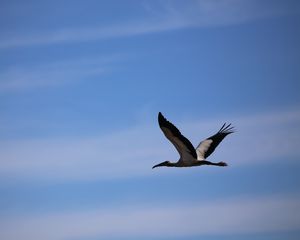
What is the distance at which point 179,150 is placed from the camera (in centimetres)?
4062

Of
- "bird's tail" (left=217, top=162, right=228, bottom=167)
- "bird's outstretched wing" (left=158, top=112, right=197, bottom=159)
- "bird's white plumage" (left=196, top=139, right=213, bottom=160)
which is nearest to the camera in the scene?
"bird's outstretched wing" (left=158, top=112, right=197, bottom=159)

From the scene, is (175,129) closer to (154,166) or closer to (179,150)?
(179,150)

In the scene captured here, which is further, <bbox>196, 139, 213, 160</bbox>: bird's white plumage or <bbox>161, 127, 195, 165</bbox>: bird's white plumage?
<bbox>196, 139, 213, 160</bbox>: bird's white plumage

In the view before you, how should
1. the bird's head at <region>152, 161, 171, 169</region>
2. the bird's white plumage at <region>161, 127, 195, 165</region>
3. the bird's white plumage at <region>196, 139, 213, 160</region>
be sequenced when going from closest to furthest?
the bird's white plumage at <region>161, 127, 195, 165</region> → the bird's white plumage at <region>196, 139, 213, 160</region> → the bird's head at <region>152, 161, 171, 169</region>

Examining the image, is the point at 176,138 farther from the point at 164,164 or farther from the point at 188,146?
the point at 164,164

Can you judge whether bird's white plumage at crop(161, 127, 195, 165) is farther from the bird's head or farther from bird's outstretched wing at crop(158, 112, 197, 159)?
the bird's head

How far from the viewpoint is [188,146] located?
39.1 m

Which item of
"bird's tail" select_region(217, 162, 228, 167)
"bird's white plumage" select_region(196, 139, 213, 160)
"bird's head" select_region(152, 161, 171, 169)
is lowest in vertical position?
"bird's tail" select_region(217, 162, 228, 167)

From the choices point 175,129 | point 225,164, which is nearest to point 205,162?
point 225,164

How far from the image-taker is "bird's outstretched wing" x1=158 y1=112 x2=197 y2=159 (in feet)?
123

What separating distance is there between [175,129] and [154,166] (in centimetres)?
730

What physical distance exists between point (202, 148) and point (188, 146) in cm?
490

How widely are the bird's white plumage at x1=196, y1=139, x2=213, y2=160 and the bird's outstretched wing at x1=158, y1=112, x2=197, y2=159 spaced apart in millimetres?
2021

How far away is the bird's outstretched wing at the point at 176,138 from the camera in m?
37.4
